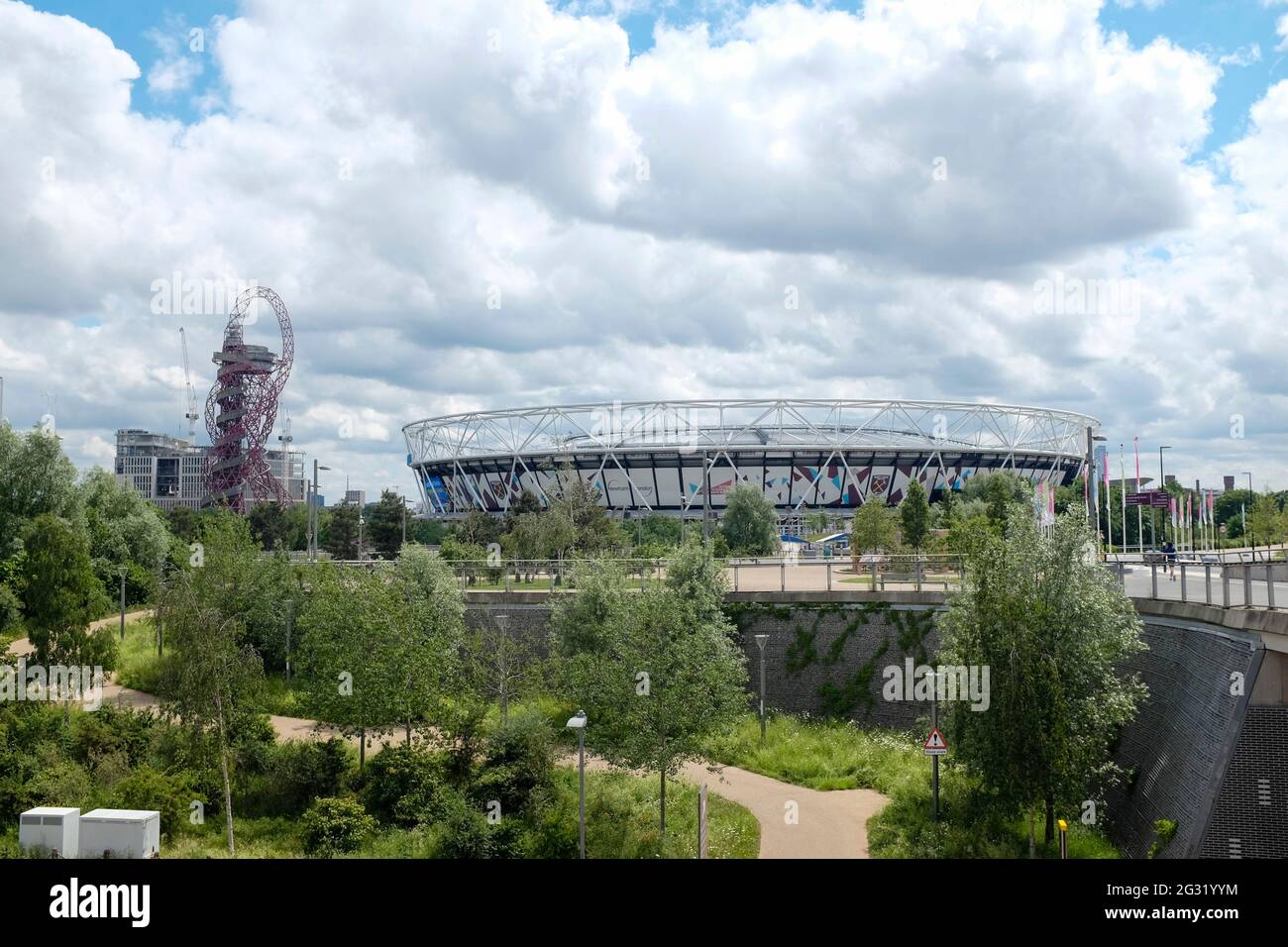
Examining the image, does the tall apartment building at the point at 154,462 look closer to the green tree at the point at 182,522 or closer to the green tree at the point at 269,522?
the green tree at the point at 269,522

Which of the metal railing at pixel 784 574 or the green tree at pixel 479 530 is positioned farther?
the green tree at pixel 479 530

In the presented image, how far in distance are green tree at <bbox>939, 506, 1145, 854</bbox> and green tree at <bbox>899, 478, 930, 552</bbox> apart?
98.6ft

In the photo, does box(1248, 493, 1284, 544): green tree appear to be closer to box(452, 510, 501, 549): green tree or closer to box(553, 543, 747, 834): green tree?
box(452, 510, 501, 549): green tree

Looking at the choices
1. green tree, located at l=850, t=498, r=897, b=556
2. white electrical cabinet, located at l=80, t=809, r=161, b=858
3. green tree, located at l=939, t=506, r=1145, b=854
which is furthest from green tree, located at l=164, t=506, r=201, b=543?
green tree, located at l=939, t=506, r=1145, b=854

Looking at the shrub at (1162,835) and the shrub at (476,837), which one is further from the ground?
the shrub at (1162,835)

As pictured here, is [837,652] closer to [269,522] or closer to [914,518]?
[914,518]

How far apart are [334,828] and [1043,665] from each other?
38.6ft

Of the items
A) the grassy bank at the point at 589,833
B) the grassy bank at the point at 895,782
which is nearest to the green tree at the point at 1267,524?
the grassy bank at the point at 895,782

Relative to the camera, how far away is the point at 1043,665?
14.5 metres

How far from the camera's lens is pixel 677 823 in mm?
17812

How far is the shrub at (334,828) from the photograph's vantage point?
56.5 feet

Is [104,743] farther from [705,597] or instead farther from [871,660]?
[871,660]

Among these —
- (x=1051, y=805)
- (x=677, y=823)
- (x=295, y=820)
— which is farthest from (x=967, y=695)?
(x=295, y=820)

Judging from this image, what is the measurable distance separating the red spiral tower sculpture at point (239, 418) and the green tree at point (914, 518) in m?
69.2
